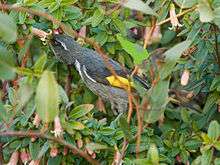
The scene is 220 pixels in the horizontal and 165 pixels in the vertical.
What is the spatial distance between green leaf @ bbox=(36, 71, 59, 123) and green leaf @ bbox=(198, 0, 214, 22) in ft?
1.76

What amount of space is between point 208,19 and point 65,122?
0.57 metres

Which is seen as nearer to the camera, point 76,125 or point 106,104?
point 76,125

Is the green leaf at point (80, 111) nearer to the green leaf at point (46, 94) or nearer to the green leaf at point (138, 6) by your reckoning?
the green leaf at point (138, 6)

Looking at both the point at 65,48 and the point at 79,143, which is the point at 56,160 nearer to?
the point at 79,143

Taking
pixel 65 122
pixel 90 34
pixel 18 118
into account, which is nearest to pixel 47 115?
pixel 65 122

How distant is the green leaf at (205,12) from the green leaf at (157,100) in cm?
23

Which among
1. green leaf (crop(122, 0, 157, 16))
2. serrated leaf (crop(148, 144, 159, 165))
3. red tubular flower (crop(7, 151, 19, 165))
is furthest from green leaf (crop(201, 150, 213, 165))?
red tubular flower (crop(7, 151, 19, 165))

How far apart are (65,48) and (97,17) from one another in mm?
281

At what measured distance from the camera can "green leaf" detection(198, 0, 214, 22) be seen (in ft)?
5.45

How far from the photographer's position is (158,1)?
2.29m

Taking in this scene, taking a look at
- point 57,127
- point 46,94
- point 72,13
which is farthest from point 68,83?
point 46,94

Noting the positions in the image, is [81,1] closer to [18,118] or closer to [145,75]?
[145,75]

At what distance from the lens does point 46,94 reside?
134 cm

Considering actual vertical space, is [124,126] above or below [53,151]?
above
